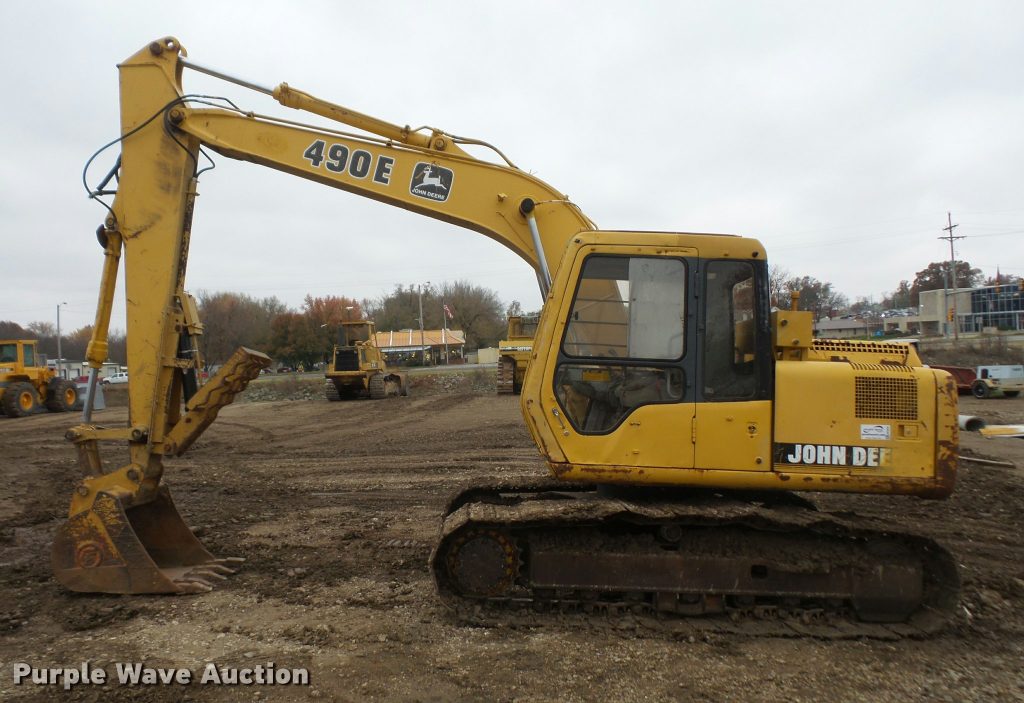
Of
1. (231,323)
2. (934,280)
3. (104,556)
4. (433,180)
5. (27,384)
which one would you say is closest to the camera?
(104,556)

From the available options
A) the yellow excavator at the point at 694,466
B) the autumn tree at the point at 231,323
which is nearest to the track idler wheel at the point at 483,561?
the yellow excavator at the point at 694,466

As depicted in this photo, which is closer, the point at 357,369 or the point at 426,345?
the point at 357,369

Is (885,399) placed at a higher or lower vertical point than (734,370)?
lower

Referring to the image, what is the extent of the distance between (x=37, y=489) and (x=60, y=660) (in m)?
6.69

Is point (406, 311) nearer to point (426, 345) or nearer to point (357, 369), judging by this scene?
point (426, 345)

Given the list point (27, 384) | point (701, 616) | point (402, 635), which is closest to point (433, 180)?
point (402, 635)

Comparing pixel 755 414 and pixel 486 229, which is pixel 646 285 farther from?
pixel 486 229

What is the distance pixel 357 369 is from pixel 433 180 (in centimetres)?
2275

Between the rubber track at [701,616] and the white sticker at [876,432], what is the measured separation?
588 millimetres

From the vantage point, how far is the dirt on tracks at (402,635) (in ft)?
12.3

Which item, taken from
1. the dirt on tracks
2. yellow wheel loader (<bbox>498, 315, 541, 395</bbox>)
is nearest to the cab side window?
the dirt on tracks

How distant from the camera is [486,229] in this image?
5605mm

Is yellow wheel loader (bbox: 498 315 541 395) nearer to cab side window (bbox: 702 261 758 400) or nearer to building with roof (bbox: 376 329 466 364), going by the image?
cab side window (bbox: 702 261 758 400)

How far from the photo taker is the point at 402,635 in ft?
14.4
